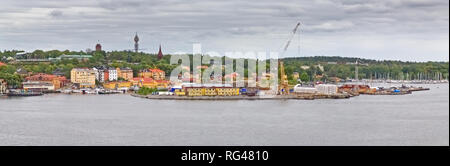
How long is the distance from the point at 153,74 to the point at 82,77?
292 cm

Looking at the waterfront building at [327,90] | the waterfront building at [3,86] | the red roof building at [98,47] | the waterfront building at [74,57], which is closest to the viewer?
the waterfront building at [327,90]

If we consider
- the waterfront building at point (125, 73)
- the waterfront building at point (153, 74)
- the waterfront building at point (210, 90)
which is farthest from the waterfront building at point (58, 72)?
the waterfront building at point (210, 90)

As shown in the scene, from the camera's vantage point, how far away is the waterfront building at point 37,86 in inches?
798

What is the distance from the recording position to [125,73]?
80.8ft

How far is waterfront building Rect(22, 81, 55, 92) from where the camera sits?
66.5 ft

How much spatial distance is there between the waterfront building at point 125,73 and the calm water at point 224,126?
1171cm

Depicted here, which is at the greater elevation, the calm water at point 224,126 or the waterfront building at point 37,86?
the waterfront building at point 37,86

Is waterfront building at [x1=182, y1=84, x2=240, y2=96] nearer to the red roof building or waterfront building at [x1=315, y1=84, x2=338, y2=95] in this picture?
waterfront building at [x1=315, y1=84, x2=338, y2=95]

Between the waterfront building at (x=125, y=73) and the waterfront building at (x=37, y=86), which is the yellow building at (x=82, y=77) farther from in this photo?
the waterfront building at (x=125, y=73)

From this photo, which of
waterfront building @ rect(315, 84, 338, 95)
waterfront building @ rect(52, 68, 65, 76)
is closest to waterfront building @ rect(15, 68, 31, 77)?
waterfront building @ rect(52, 68, 65, 76)

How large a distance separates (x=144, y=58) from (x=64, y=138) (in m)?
23.6

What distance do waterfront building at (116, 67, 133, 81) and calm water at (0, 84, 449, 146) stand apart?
1171 cm
